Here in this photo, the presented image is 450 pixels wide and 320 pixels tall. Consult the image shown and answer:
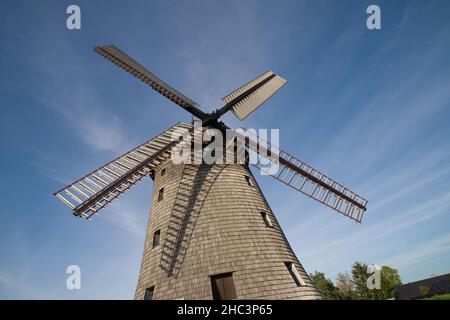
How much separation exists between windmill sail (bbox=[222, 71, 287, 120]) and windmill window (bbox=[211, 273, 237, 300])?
10.1 meters

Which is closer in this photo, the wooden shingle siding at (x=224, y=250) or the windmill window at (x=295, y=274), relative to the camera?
the wooden shingle siding at (x=224, y=250)

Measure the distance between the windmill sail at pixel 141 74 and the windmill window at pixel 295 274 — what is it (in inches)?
365

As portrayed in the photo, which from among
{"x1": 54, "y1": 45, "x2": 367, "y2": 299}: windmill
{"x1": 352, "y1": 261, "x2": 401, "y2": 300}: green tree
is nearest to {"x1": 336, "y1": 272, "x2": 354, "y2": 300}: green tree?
{"x1": 352, "y1": 261, "x2": 401, "y2": 300}: green tree

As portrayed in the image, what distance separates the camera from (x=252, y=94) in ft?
61.0

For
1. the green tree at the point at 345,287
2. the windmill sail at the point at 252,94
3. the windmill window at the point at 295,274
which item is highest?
the windmill sail at the point at 252,94

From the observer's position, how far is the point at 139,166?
40.8 ft

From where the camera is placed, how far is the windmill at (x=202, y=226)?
9.35 m

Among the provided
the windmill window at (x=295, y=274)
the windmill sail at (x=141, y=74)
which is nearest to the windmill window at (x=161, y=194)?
the windmill sail at (x=141, y=74)

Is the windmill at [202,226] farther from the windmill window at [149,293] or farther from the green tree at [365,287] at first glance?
the green tree at [365,287]

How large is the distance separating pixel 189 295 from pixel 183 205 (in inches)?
150
